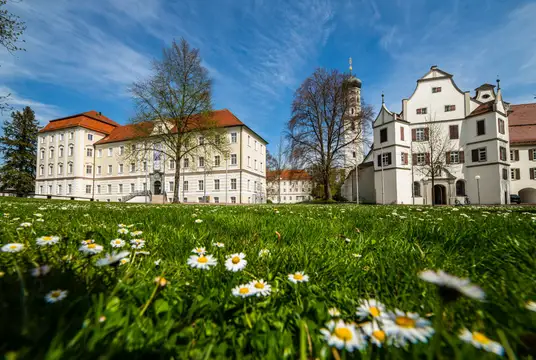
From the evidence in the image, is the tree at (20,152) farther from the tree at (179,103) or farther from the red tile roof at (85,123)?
the tree at (179,103)

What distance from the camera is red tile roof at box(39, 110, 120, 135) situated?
5438 centimetres

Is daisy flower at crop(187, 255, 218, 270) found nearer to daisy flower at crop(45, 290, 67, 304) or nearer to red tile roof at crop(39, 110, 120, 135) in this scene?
daisy flower at crop(45, 290, 67, 304)

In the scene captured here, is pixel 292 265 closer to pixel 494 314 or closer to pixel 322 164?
pixel 494 314

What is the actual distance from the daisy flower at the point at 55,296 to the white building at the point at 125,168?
130 ft

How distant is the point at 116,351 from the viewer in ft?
2.28

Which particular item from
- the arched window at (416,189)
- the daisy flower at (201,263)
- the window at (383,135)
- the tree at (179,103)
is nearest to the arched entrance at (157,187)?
the tree at (179,103)

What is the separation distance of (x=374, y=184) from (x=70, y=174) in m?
62.0

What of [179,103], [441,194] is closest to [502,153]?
[441,194]

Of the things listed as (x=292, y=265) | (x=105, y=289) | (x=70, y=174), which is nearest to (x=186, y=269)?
(x=105, y=289)

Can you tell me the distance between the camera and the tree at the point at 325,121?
30453 millimetres

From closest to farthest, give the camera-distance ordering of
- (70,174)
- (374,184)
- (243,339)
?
(243,339) → (374,184) → (70,174)

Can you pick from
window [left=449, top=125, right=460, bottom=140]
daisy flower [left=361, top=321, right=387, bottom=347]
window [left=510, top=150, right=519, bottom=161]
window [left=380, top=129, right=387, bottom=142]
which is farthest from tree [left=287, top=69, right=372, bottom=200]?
daisy flower [left=361, top=321, right=387, bottom=347]

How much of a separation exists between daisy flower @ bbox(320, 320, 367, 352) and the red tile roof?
67.1 metres

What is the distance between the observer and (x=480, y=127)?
30953 millimetres
